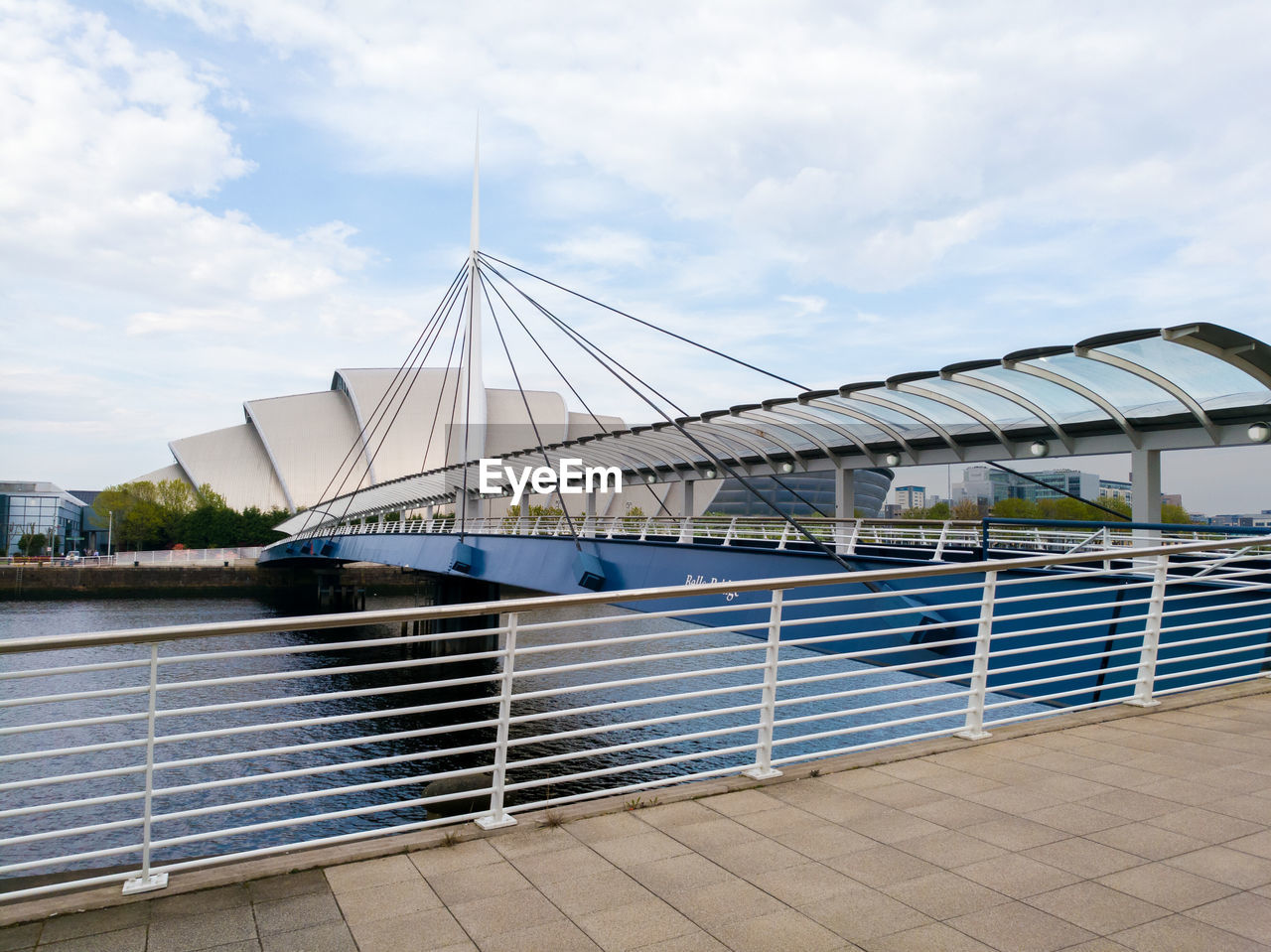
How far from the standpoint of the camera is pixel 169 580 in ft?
210

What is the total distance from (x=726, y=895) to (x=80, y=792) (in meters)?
17.5

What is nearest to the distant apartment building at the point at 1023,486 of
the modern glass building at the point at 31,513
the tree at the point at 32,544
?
the tree at the point at 32,544

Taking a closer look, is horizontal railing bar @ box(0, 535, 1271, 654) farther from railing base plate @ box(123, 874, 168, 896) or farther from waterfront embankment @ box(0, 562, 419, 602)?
waterfront embankment @ box(0, 562, 419, 602)

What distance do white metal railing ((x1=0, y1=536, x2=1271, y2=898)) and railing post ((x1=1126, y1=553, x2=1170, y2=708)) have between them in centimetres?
2

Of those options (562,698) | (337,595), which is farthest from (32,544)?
(562,698)

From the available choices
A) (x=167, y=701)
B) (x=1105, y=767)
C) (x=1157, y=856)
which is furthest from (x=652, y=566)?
(x=167, y=701)

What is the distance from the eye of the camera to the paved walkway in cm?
302

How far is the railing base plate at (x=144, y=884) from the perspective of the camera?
3389 mm

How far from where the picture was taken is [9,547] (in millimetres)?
103750

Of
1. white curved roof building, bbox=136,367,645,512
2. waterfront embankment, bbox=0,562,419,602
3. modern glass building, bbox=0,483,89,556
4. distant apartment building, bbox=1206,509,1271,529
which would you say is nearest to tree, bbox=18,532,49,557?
modern glass building, bbox=0,483,89,556

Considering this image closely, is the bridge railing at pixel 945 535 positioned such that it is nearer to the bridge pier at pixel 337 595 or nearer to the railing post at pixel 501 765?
the railing post at pixel 501 765

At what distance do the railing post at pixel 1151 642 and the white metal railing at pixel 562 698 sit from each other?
0.7 inches

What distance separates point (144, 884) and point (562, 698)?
929 inches

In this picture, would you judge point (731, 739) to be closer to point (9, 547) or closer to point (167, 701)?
point (167, 701)
